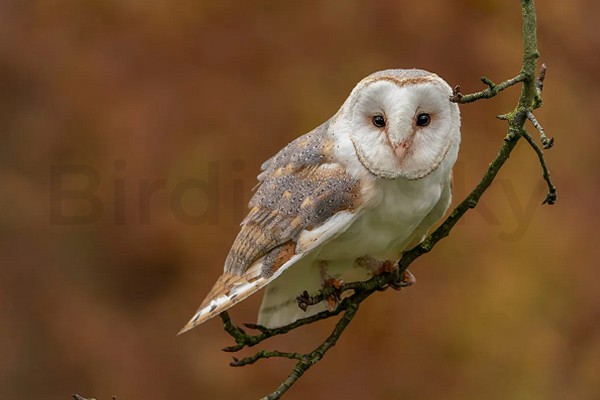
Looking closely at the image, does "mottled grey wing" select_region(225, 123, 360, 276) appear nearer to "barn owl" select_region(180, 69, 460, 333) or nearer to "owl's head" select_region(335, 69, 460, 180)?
"barn owl" select_region(180, 69, 460, 333)

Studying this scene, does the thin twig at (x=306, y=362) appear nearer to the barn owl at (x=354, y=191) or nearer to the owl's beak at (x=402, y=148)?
the barn owl at (x=354, y=191)

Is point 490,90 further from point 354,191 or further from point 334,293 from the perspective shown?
point 334,293

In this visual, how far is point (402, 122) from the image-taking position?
1932 millimetres

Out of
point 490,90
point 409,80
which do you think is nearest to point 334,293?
point 409,80

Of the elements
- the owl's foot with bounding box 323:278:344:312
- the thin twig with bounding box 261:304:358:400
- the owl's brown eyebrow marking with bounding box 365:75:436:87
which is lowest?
the thin twig with bounding box 261:304:358:400

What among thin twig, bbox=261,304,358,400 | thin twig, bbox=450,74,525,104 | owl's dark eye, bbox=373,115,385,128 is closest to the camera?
thin twig, bbox=450,74,525,104

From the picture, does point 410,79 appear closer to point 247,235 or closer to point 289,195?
point 289,195

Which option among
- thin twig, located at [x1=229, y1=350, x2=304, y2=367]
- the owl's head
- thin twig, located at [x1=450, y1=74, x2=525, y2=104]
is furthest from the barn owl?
thin twig, located at [x1=450, y1=74, x2=525, y2=104]

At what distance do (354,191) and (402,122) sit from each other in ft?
0.80

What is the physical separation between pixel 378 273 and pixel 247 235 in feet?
1.19

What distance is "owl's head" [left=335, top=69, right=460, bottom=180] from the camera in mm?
1919

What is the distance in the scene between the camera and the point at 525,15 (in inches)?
62.6

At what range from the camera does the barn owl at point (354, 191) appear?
1.96 metres

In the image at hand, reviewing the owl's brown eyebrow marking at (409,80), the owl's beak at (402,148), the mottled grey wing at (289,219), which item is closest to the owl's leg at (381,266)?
the mottled grey wing at (289,219)
